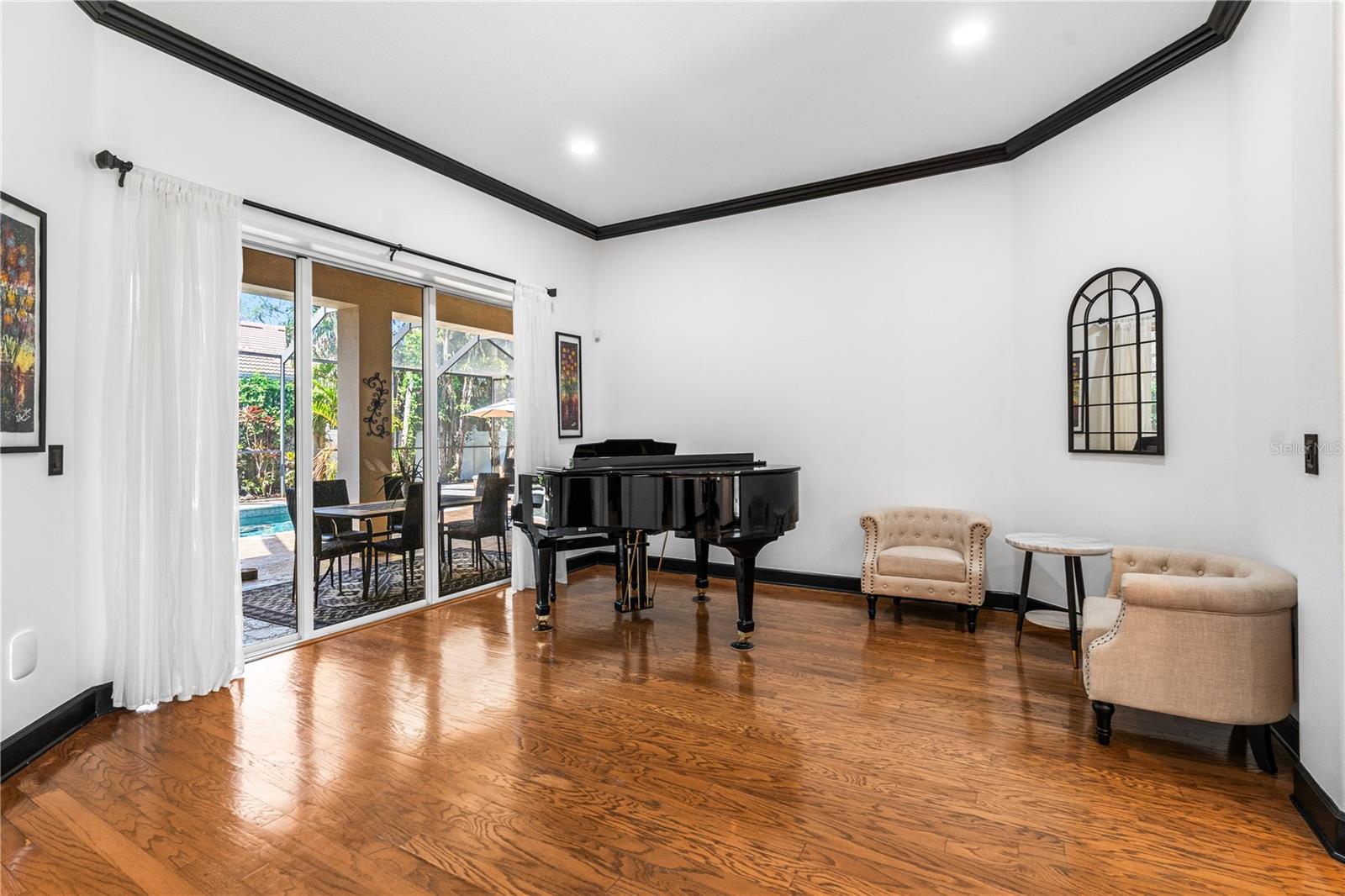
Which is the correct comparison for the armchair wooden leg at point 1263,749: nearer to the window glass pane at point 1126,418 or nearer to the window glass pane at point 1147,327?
the window glass pane at point 1126,418

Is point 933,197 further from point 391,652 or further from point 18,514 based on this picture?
point 18,514

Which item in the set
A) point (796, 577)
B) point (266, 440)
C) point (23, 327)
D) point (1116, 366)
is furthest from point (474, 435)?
point (1116, 366)

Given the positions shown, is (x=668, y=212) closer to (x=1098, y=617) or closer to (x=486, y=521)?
(x=486, y=521)

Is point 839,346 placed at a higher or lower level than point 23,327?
higher

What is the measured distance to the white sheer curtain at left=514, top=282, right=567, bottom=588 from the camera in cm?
518

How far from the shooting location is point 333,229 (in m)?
3.86

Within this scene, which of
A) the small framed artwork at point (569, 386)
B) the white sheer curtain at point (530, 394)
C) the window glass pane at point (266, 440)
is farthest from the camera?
the small framed artwork at point (569, 386)

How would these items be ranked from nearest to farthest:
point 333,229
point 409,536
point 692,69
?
point 692,69 < point 333,229 < point 409,536

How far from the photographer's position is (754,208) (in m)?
5.48

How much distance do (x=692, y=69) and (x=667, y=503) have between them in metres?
2.43

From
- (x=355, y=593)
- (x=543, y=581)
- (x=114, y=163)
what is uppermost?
(x=114, y=163)

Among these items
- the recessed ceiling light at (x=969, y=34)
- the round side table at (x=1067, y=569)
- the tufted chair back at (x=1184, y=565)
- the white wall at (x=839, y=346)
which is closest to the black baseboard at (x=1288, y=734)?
the tufted chair back at (x=1184, y=565)

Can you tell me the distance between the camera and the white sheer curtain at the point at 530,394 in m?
5.18

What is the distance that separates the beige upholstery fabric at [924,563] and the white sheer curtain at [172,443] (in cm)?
393
